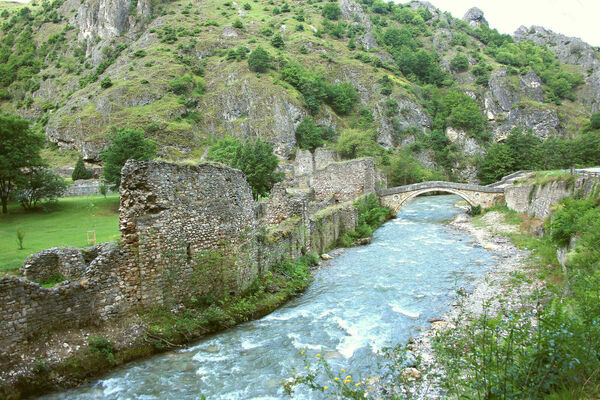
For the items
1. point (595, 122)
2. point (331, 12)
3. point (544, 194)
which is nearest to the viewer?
point (544, 194)

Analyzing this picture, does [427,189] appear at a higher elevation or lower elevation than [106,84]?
lower

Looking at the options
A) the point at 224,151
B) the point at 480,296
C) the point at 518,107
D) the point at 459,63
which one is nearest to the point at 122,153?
the point at 224,151

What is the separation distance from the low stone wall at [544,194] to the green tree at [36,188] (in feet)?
114

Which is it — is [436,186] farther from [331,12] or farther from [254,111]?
[331,12]

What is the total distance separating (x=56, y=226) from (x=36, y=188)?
675 cm

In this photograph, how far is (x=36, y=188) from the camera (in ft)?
88.9

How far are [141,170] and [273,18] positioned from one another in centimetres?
11834

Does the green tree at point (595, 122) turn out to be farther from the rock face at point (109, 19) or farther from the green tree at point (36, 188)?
the rock face at point (109, 19)

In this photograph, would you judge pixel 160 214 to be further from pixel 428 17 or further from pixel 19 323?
pixel 428 17

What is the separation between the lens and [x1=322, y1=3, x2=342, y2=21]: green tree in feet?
389

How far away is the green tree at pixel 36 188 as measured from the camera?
26.1 m

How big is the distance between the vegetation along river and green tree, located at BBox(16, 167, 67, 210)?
24870 mm

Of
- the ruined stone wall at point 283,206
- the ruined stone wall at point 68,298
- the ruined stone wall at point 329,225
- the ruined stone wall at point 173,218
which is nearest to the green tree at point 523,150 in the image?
the ruined stone wall at point 329,225

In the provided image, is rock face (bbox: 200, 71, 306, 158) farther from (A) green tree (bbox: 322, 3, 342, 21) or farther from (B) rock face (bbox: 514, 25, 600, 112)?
(B) rock face (bbox: 514, 25, 600, 112)
